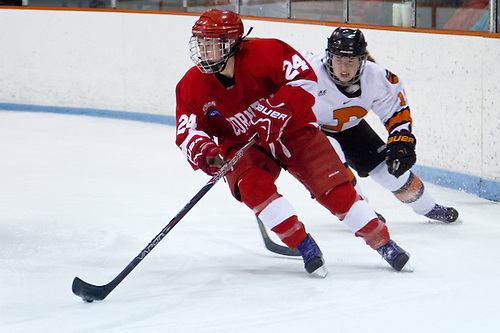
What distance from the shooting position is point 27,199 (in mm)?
3941

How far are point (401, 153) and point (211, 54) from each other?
0.77 metres

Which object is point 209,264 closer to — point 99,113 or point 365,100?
point 365,100

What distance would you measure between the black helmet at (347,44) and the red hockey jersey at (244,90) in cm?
25

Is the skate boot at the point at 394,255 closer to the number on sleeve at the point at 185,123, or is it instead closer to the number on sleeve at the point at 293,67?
the number on sleeve at the point at 293,67

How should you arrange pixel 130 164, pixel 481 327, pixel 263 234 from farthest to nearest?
pixel 130 164 < pixel 263 234 < pixel 481 327

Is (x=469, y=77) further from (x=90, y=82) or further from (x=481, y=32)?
(x=90, y=82)

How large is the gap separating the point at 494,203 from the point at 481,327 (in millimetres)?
1694

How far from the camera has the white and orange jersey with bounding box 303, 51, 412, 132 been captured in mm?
2969

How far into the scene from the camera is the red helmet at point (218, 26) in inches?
99.7

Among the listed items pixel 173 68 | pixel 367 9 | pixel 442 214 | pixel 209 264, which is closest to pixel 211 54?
pixel 209 264

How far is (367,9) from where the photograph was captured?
473cm

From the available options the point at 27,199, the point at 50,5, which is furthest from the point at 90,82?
the point at 27,199

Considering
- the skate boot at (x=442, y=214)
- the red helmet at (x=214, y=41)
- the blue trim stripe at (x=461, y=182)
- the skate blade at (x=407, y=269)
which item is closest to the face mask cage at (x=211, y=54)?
the red helmet at (x=214, y=41)

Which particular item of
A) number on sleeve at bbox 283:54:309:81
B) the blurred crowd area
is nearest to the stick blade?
number on sleeve at bbox 283:54:309:81
